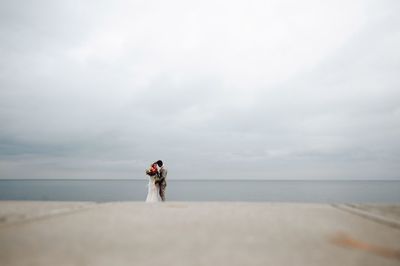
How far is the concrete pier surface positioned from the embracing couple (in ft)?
23.1

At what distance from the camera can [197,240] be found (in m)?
4.05

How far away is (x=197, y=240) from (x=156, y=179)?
31.8ft

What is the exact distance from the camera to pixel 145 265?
9.66 ft

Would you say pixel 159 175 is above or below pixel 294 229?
above

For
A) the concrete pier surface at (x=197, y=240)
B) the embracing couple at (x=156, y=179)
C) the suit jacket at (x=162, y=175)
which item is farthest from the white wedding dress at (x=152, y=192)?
the concrete pier surface at (x=197, y=240)

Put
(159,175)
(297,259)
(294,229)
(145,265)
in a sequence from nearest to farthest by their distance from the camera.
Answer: (145,265) → (297,259) → (294,229) → (159,175)

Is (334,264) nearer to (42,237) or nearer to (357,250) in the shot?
(357,250)

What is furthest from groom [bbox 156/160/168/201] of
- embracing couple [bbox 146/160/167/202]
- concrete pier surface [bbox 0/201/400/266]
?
concrete pier surface [bbox 0/201/400/266]

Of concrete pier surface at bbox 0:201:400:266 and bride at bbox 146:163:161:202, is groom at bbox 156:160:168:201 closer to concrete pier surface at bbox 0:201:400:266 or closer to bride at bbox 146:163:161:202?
bride at bbox 146:163:161:202

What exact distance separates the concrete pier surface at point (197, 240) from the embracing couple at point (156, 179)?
704 cm

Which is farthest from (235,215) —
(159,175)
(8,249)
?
(159,175)

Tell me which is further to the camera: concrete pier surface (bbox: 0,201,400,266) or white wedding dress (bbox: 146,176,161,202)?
white wedding dress (bbox: 146,176,161,202)

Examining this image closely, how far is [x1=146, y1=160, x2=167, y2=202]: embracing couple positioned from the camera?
13344mm

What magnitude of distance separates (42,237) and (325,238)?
453 centimetres
